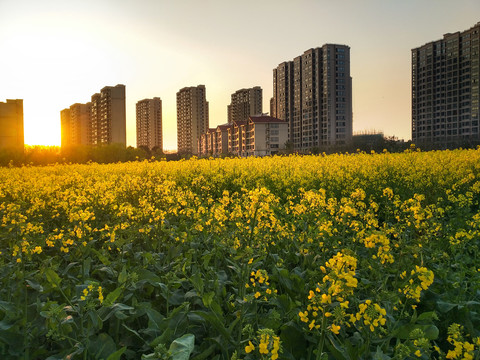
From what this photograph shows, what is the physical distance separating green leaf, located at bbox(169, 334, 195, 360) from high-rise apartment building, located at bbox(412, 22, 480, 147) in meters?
79.8

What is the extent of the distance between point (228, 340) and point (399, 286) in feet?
3.52

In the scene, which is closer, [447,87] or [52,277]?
[52,277]

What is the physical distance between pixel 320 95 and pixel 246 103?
1480 inches

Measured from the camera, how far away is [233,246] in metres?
2.86

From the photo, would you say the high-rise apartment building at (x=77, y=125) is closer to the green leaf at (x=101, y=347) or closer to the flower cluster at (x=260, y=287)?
the flower cluster at (x=260, y=287)

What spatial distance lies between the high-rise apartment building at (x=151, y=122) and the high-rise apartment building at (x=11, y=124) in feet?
322

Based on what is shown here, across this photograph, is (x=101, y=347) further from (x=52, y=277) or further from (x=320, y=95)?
(x=320, y=95)

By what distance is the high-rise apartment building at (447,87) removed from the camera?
238 ft

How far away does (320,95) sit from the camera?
3543 inches

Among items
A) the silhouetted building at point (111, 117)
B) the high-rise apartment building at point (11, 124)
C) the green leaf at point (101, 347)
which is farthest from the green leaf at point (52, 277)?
the silhouetted building at point (111, 117)

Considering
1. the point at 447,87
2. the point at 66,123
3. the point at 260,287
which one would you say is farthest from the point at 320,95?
the point at 260,287

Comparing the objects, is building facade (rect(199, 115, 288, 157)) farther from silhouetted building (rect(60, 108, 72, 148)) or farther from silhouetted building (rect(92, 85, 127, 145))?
silhouetted building (rect(60, 108, 72, 148))

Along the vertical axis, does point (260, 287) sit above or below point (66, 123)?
below

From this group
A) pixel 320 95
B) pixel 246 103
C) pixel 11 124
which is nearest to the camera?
pixel 11 124
